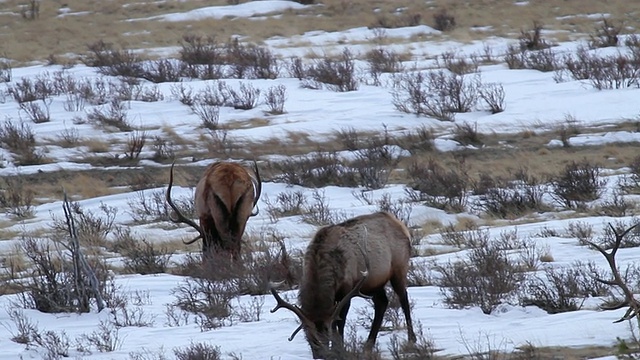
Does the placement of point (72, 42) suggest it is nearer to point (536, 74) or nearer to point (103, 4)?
point (103, 4)

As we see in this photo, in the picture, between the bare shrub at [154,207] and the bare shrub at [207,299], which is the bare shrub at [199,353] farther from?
the bare shrub at [154,207]

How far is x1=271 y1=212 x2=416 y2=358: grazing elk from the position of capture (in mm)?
6316

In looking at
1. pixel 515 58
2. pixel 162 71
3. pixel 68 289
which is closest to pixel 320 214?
pixel 68 289

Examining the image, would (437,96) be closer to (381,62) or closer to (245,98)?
(245,98)

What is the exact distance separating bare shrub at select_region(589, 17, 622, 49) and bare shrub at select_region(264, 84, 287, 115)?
332 inches

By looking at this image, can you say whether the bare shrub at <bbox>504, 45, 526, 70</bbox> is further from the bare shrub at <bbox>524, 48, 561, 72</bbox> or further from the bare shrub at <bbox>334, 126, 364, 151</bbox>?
the bare shrub at <bbox>334, 126, 364, 151</bbox>

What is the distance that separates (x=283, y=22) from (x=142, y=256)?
21.1 metres

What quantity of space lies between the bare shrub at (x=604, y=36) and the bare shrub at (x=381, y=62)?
4.68m

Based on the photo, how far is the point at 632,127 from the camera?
56.6 ft

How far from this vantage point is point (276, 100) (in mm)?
20000

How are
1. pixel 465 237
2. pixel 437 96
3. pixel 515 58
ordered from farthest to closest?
pixel 515 58 < pixel 437 96 < pixel 465 237

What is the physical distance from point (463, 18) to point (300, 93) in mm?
11011

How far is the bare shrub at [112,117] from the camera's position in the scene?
1892 centimetres

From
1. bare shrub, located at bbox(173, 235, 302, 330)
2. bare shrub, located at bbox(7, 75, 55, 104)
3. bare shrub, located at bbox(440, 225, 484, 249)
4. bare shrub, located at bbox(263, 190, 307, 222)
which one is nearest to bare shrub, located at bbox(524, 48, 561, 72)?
bare shrub, located at bbox(263, 190, 307, 222)
